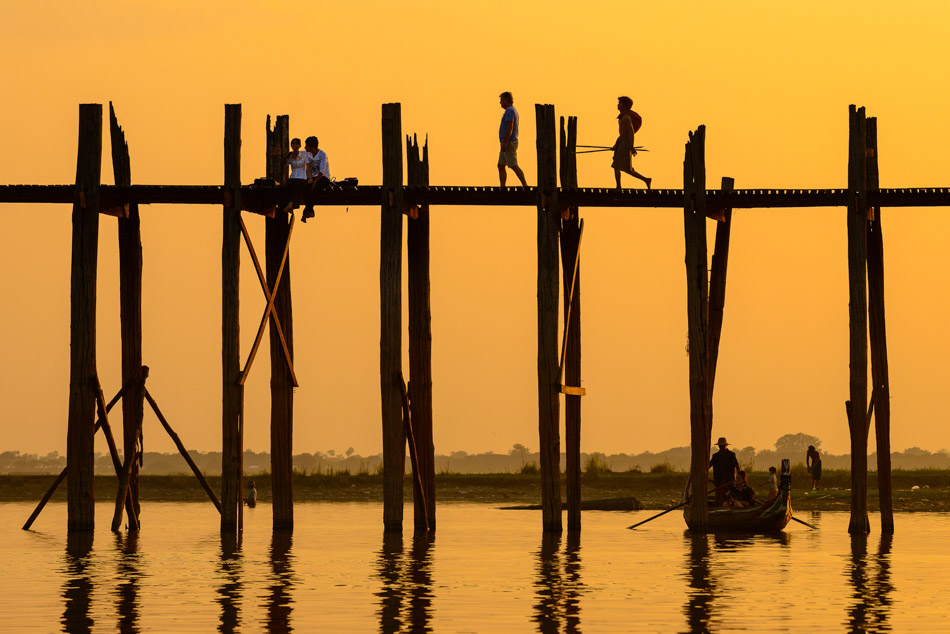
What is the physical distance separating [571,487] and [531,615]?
10.2m

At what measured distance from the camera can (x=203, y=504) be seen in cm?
4384

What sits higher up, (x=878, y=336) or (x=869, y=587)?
(x=878, y=336)

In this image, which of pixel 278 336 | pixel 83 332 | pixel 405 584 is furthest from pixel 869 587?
pixel 83 332

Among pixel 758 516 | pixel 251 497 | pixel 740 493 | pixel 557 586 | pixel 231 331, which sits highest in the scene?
pixel 231 331

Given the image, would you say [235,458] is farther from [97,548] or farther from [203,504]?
[203,504]

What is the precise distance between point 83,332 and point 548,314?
23.3 ft

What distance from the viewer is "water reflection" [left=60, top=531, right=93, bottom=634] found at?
18422 mm

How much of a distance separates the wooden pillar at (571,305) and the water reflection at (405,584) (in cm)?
266

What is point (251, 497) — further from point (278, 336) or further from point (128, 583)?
point (128, 583)

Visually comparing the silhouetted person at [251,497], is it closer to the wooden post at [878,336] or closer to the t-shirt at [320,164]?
the t-shirt at [320,164]

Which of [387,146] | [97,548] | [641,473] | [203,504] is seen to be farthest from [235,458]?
[641,473]

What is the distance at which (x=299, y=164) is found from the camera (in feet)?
92.9

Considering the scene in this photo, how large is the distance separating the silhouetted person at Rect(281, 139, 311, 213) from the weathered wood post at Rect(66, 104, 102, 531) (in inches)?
115

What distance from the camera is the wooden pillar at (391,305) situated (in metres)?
27.4
